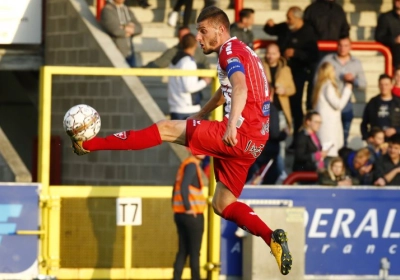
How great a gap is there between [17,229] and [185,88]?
2.48 metres

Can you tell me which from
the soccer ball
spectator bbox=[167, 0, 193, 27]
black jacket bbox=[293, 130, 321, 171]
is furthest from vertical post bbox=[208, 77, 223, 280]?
the soccer ball

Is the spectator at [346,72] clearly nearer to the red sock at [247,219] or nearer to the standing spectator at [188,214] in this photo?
the standing spectator at [188,214]

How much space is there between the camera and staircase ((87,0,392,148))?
1673 centimetres

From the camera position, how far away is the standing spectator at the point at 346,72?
15.6 metres

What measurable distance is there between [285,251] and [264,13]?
26.2ft

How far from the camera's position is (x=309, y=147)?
587 inches

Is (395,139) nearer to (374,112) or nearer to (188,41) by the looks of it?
(374,112)

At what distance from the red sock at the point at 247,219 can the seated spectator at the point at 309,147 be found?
14.3ft

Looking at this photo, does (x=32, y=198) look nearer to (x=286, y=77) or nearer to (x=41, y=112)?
(x=41, y=112)

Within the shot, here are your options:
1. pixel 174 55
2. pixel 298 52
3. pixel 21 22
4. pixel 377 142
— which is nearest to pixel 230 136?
pixel 377 142

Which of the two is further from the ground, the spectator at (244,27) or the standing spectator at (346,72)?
the spectator at (244,27)

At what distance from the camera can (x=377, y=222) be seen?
14500 millimetres

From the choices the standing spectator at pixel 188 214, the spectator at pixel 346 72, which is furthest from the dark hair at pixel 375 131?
the standing spectator at pixel 188 214

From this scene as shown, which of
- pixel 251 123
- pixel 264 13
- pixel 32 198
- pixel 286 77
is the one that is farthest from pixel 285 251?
pixel 264 13
